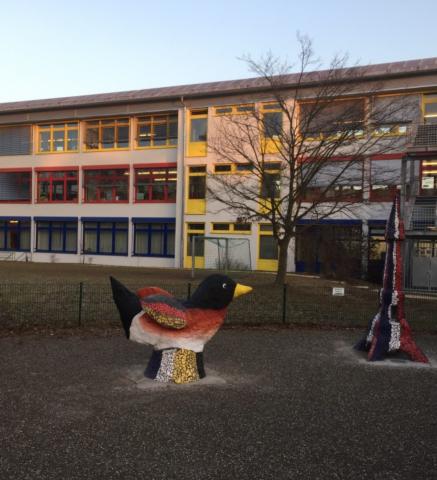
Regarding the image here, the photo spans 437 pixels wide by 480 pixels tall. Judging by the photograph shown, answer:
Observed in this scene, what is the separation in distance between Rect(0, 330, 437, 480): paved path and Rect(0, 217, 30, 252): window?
25646mm

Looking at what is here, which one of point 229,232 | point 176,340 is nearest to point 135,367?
point 176,340

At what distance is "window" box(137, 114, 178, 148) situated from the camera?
28.6m

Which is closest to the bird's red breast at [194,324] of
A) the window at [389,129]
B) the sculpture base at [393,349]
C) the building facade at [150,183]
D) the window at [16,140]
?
the sculpture base at [393,349]

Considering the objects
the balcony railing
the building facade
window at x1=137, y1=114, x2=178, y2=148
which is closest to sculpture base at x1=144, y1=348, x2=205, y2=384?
the balcony railing

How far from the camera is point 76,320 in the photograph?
11.0 meters

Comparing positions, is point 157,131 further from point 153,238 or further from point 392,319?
point 392,319

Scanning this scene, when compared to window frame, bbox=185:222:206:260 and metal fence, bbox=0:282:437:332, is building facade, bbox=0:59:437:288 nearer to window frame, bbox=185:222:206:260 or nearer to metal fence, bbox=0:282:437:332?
window frame, bbox=185:222:206:260

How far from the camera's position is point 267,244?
2617cm

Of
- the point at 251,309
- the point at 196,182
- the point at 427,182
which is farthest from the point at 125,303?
the point at 196,182

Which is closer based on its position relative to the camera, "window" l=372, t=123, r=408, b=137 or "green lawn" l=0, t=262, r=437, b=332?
"green lawn" l=0, t=262, r=437, b=332

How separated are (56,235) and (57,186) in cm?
334

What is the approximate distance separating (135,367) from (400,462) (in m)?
4.48

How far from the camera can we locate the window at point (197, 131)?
2745cm

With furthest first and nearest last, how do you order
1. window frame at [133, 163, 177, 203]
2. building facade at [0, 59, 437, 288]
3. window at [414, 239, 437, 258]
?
window frame at [133, 163, 177, 203], building facade at [0, 59, 437, 288], window at [414, 239, 437, 258]
